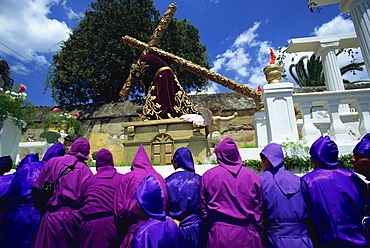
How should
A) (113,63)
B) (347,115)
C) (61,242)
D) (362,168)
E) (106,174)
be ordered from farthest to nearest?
(113,63), (347,115), (106,174), (61,242), (362,168)

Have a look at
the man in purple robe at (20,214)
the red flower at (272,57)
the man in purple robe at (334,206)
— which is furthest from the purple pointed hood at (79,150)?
the red flower at (272,57)

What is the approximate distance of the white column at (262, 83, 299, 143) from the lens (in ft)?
14.0

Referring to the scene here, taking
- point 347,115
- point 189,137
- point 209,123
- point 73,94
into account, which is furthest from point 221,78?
point 73,94

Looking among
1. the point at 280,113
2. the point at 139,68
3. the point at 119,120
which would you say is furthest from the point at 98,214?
the point at 119,120

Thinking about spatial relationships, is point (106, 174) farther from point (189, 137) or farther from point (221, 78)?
point (221, 78)

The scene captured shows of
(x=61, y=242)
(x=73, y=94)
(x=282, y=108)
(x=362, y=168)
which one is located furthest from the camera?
(x=73, y=94)

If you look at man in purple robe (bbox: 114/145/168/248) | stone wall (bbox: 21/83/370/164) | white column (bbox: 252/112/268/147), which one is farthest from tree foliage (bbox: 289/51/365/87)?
man in purple robe (bbox: 114/145/168/248)

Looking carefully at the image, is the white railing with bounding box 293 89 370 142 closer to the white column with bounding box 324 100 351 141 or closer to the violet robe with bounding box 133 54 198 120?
the white column with bounding box 324 100 351 141

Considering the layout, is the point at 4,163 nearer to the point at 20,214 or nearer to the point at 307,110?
the point at 20,214

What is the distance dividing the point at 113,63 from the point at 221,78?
12.3 meters

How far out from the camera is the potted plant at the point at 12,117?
5566 millimetres

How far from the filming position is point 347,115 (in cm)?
846

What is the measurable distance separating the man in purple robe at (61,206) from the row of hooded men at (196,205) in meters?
0.01

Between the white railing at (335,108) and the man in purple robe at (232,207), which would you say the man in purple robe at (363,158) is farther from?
the white railing at (335,108)
